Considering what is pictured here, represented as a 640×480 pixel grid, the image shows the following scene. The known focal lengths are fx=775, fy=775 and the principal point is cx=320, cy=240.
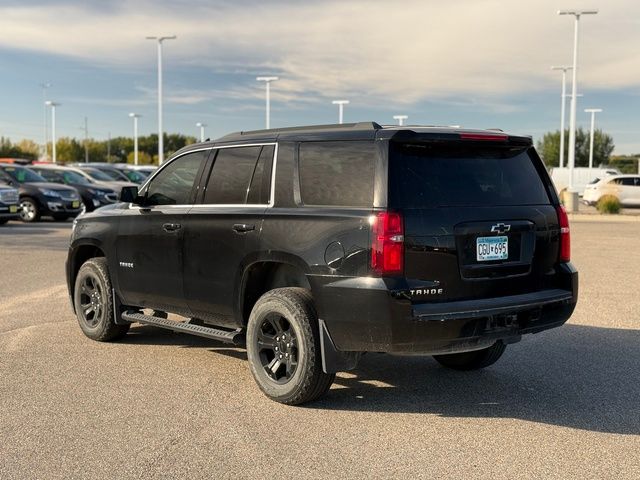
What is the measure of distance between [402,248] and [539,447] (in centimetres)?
145

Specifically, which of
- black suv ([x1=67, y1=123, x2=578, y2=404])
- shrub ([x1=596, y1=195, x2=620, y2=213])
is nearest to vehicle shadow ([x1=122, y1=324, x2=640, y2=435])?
black suv ([x1=67, y1=123, x2=578, y2=404])

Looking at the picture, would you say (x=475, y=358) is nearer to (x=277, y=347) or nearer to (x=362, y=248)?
(x=277, y=347)

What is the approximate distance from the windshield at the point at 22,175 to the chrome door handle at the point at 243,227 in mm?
19753

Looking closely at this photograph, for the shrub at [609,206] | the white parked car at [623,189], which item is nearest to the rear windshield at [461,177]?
the shrub at [609,206]

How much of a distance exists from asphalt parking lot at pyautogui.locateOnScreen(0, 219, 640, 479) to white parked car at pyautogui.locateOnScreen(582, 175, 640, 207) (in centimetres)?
2835

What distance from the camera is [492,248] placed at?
17.0 ft

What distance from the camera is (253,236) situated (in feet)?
18.6

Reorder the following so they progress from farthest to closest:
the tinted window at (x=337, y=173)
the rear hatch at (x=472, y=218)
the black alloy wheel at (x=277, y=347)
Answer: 1. the black alloy wheel at (x=277, y=347)
2. the tinted window at (x=337, y=173)
3. the rear hatch at (x=472, y=218)

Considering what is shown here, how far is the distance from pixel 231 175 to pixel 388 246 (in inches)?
73.1

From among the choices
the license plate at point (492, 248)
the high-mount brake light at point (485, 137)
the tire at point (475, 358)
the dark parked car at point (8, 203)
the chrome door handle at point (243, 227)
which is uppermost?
the high-mount brake light at point (485, 137)

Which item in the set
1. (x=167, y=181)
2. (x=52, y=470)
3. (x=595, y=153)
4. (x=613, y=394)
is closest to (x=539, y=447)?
(x=613, y=394)

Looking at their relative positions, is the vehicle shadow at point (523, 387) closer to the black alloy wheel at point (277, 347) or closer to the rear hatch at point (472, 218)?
the black alloy wheel at point (277, 347)

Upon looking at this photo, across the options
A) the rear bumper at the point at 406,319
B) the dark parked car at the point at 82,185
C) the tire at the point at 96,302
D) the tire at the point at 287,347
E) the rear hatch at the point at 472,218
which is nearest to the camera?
the rear bumper at the point at 406,319

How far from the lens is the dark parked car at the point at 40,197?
23.1 m
